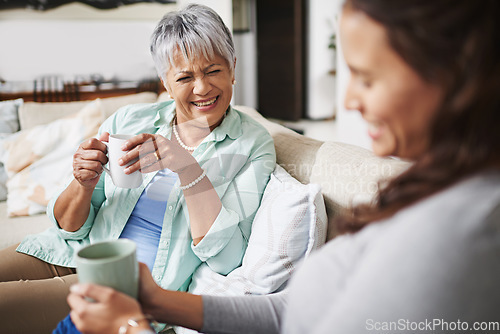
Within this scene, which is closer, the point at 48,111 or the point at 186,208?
the point at 186,208

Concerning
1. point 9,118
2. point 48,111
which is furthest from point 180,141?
point 9,118

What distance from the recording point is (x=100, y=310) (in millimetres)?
581

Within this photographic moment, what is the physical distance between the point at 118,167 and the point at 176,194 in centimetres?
21

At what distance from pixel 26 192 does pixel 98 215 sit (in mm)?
864

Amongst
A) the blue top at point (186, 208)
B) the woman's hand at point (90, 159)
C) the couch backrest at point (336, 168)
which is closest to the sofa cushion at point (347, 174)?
the couch backrest at point (336, 168)

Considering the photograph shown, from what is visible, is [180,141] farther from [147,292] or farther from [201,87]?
[147,292]

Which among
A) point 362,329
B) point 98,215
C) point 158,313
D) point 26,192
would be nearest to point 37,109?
point 26,192

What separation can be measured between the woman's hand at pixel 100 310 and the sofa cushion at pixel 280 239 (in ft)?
1.74

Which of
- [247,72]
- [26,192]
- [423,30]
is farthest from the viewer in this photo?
[247,72]

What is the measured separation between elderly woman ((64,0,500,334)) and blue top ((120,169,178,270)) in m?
0.82

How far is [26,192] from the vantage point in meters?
2.01

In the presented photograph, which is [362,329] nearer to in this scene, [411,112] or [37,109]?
[411,112]

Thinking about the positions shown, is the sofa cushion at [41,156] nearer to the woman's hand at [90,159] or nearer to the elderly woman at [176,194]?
the elderly woman at [176,194]

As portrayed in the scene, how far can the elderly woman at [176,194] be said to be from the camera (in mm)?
1136
